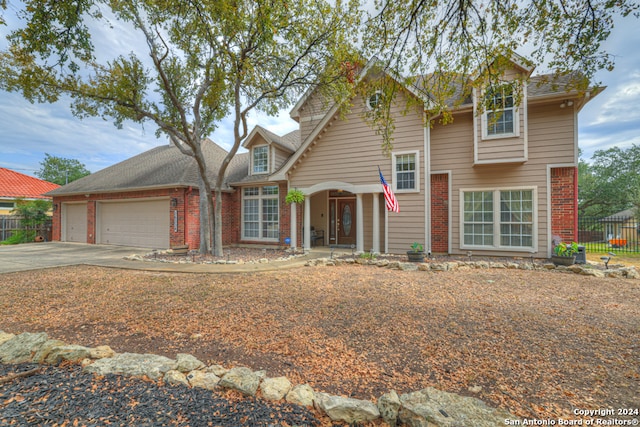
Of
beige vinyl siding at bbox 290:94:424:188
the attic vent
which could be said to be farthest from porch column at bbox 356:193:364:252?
the attic vent

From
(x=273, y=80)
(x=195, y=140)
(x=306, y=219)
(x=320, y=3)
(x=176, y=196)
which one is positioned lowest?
(x=306, y=219)

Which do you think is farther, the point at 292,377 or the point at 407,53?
the point at 407,53

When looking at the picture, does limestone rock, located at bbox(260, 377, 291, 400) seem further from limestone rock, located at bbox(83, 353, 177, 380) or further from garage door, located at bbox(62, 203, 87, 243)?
garage door, located at bbox(62, 203, 87, 243)

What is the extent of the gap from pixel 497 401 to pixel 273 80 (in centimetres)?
932

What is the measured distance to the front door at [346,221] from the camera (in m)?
11.9

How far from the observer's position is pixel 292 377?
8.30 ft

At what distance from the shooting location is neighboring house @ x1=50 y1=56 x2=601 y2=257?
8.39 meters

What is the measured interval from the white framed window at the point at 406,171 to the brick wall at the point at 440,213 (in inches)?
33.7

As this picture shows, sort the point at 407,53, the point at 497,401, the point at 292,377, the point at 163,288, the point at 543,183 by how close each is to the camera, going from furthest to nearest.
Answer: the point at 543,183 → the point at 163,288 → the point at 407,53 → the point at 292,377 → the point at 497,401

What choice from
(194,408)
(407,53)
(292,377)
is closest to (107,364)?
(194,408)

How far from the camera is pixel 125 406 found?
2.02 m

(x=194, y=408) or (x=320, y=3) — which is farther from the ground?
(x=320, y=3)

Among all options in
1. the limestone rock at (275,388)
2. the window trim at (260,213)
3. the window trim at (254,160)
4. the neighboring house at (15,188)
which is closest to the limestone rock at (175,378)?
the limestone rock at (275,388)

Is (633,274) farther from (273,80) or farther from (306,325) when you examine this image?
(273,80)
